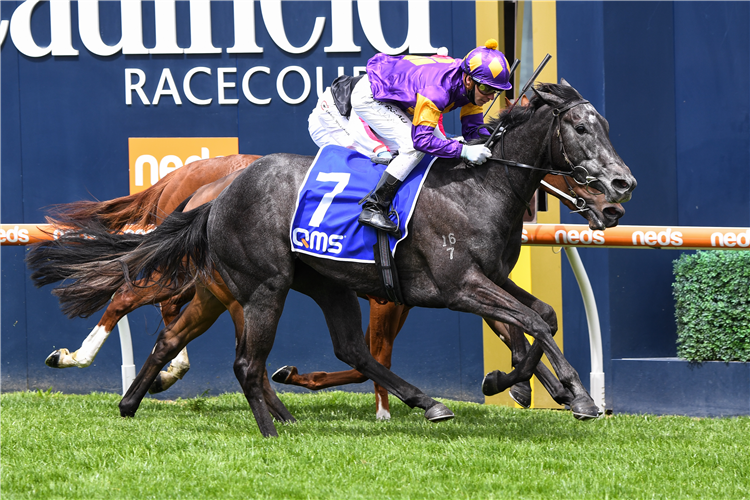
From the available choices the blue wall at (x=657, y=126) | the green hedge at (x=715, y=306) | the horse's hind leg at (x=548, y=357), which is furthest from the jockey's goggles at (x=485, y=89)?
the green hedge at (x=715, y=306)

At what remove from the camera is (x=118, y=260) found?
503 cm

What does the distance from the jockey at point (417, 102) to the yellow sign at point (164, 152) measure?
2425 mm

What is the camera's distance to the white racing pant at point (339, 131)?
16.2ft

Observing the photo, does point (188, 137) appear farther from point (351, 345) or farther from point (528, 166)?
point (528, 166)

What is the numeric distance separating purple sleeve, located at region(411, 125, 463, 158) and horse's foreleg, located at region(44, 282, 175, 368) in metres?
2.26

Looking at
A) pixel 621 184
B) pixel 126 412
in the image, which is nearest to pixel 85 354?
pixel 126 412

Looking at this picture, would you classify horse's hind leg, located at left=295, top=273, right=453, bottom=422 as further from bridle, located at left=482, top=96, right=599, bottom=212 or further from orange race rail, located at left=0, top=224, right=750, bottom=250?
orange race rail, located at left=0, top=224, right=750, bottom=250

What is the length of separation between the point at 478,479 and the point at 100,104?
192 inches

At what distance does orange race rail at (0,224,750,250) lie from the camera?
5184 mm

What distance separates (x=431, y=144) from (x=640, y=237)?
1.82m

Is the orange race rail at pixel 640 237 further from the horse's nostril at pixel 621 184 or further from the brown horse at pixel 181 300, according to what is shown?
the horse's nostril at pixel 621 184

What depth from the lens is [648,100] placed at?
6441 millimetres

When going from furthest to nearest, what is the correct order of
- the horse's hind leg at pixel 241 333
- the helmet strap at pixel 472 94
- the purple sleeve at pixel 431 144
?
the horse's hind leg at pixel 241 333
the helmet strap at pixel 472 94
the purple sleeve at pixel 431 144

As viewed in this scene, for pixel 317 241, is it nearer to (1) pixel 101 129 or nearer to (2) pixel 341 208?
(2) pixel 341 208
